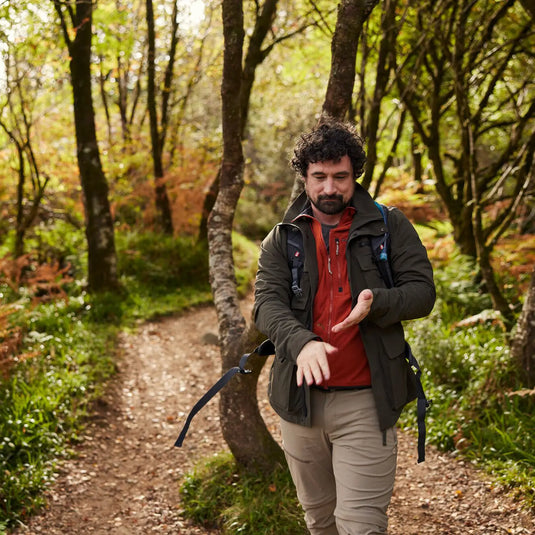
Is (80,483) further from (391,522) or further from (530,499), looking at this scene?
(530,499)

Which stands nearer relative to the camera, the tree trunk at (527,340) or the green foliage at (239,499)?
the green foliage at (239,499)

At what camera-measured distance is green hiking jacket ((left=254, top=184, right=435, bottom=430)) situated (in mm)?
2459

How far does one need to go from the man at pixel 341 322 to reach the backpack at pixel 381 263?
2cm

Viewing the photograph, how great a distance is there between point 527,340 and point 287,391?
321cm

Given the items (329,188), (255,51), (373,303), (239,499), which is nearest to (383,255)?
(373,303)

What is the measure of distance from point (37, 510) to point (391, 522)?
2.74 m

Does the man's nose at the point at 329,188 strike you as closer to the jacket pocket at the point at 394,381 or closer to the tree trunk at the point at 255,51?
the jacket pocket at the point at 394,381

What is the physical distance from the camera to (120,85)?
50.2ft

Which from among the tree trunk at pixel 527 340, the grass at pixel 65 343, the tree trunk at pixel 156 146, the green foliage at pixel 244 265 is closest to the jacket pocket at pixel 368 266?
the tree trunk at pixel 527 340

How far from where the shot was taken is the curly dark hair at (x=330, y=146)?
2670 mm

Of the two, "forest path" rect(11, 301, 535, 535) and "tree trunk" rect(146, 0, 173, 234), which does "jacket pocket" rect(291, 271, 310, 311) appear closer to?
"forest path" rect(11, 301, 535, 535)

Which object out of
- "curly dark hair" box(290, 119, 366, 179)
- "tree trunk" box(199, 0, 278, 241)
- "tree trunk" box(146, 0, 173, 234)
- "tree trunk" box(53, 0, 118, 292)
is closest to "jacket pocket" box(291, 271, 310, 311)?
"curly dark hair" box(290, 119, 366, 179)

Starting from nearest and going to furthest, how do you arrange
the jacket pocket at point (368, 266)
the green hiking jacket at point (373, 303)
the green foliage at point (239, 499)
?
the green hiking jacket at point (373, 303) → the jacket pocket at point (368, 266) → the green foliage at point (239, 499)

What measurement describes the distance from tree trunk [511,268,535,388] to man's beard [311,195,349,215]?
293 centimetres
